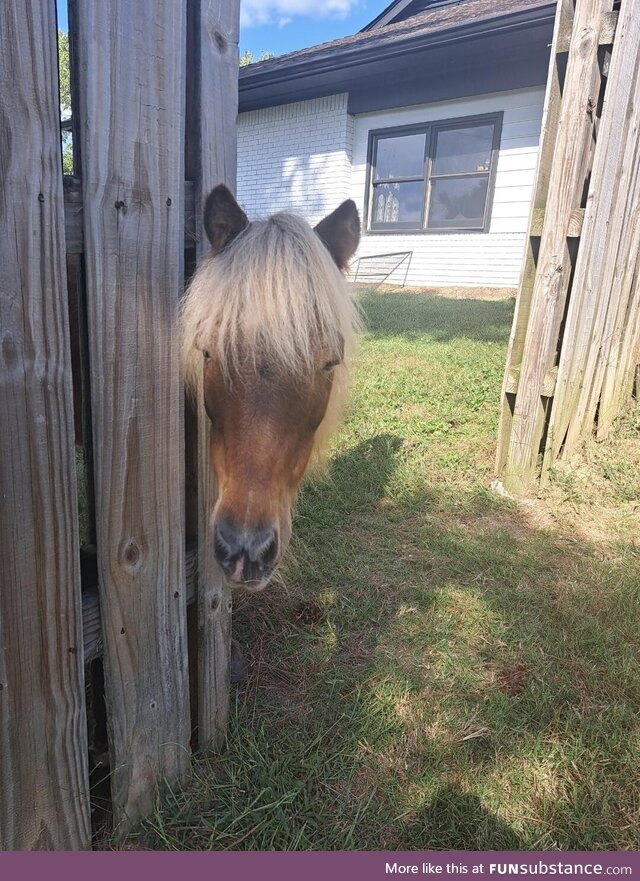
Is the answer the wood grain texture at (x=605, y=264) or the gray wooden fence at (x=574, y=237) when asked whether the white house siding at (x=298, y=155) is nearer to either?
the wood grain texture at (x=605, y=264)

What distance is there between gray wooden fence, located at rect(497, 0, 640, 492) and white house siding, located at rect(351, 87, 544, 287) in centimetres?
687

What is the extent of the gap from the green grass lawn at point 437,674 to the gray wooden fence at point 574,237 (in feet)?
1.35

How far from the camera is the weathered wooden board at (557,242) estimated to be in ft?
11.7

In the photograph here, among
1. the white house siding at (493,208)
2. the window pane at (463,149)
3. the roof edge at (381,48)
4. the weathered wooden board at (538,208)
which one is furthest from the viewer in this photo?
the window pane at (463,149)

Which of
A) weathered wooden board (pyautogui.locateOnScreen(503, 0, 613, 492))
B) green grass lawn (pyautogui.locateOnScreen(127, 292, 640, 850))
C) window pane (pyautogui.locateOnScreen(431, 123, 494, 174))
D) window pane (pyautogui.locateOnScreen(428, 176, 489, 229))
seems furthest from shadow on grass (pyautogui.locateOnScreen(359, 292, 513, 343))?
green grass lawn (pyautogui.locateOnScreen(127, 292, 640, 850))

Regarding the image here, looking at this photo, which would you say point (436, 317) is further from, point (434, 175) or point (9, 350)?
point (9, 350)

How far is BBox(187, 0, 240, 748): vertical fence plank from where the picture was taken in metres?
1.59

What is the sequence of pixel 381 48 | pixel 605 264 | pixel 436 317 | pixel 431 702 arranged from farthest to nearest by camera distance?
pixel 381 48, pixel 436 317, pixel 605 264, pixel 431 702

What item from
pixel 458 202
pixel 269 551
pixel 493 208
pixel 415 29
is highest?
pixel 415 29

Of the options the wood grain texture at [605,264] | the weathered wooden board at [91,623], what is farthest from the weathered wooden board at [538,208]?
the weathered wooden board at [91,623]

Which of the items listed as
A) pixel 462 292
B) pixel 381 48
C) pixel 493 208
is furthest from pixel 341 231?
pixel 381 48

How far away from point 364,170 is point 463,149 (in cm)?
231

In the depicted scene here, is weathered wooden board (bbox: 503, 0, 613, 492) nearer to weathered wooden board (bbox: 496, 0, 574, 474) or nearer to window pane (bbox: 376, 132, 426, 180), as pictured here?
weathered wooden board (bbox: 496, 0, 574, 474)

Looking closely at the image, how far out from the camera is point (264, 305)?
1.74m
